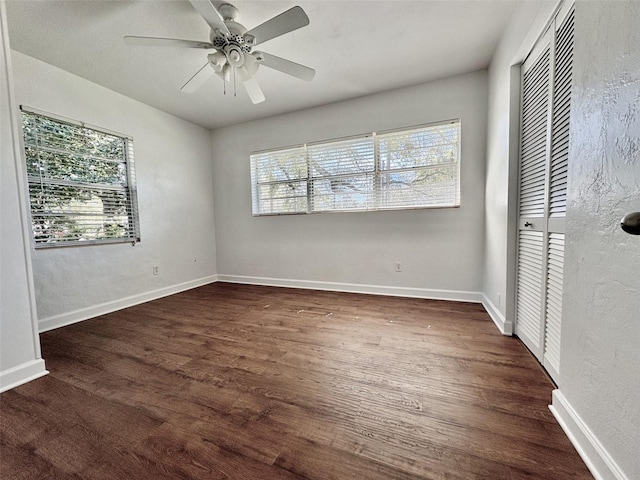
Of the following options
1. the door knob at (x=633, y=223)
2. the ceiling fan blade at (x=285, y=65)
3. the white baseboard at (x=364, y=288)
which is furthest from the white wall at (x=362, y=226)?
the door knob at (x=633, y=223)

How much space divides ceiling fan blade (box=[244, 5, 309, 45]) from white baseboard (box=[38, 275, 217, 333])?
314 centimetres

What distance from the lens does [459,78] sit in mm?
2787

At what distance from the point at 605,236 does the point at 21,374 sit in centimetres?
314

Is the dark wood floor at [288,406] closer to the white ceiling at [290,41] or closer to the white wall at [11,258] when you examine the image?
the white wall at [11,258]

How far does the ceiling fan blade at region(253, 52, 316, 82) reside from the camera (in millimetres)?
1950

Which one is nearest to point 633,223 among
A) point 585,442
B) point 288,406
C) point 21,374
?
point 585,442

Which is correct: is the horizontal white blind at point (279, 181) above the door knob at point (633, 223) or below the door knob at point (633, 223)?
above

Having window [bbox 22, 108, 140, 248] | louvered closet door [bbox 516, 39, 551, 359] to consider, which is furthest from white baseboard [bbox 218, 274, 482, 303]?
window [bbox 22, 108, 140, 248]

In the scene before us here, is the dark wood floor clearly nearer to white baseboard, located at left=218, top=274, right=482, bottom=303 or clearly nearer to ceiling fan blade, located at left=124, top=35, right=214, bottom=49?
white baseboard, located at left=218, top=274, right=482, bottom=303

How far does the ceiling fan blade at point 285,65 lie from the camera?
1950 millimetres

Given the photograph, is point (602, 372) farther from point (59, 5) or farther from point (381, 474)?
point (59, 5)

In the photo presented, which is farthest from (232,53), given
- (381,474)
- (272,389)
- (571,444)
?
(571,444)

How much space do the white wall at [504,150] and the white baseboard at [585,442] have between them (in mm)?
986

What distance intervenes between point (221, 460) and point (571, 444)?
4.81 ft
